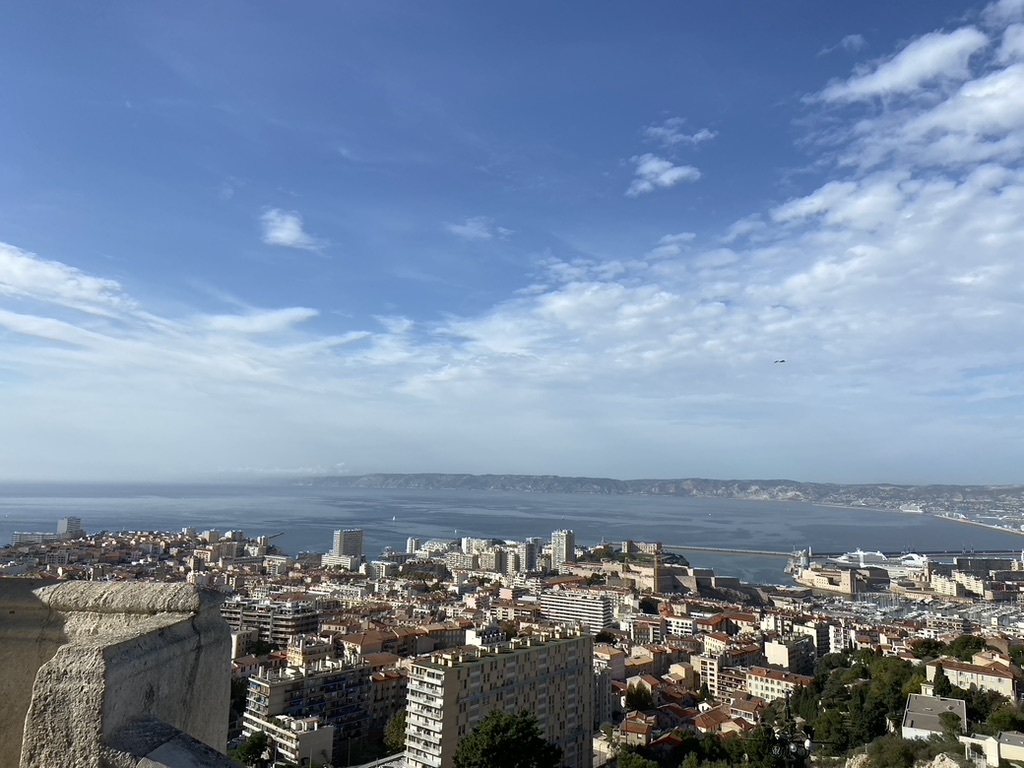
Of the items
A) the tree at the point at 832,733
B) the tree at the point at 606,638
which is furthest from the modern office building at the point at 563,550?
the tree at the point at 832,733

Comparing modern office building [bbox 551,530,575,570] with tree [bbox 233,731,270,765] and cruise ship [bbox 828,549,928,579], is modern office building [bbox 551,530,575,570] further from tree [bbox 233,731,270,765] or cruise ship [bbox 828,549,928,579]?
tree [bbox 233,731,270,765]

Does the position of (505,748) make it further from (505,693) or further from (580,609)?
(580,609)

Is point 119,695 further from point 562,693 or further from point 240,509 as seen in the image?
point 240,509

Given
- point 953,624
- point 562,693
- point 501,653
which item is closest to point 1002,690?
point 562,693

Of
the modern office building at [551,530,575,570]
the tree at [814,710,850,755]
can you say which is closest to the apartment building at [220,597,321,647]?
the tree at [814,710,850,755]

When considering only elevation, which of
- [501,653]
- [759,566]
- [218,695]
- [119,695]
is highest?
[119,695]

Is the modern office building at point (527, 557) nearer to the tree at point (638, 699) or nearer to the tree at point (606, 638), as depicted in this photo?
the tree at point (606, 638)
